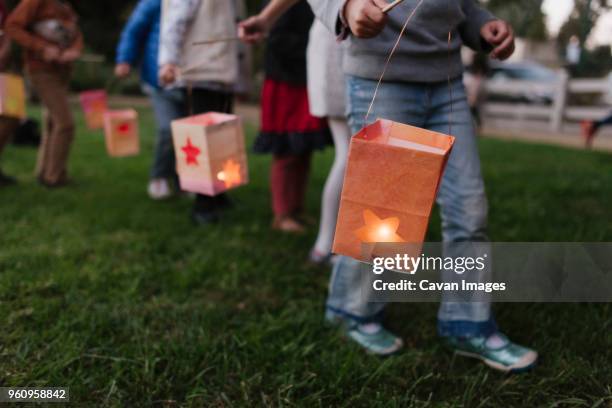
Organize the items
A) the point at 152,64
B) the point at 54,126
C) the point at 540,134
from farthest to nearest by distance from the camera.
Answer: the point at 540,134 → the point at 54,126 → the point at 152,64

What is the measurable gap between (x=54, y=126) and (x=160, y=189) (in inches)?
42.8

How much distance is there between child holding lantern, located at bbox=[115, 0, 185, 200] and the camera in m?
3.63

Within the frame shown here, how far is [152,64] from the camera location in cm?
371

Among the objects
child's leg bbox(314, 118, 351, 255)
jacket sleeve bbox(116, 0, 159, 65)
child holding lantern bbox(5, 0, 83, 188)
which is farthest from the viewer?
child holding lantern bbox(5, 0, 83, 188)

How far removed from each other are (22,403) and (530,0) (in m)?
2.99

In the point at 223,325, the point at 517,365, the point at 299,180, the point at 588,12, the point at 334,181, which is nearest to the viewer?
the point at 517,365

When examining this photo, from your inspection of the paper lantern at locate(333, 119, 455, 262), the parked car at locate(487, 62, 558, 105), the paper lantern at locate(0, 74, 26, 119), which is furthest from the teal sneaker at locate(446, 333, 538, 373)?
the parked car at locate(487, 62, 558, 105)

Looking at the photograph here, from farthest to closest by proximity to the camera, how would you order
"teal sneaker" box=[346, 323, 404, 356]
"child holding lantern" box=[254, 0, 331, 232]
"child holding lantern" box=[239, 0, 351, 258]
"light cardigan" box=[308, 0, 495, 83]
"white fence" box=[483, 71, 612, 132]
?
"white fence" box=[483, 71, 612, 132] < "child holding lantern" box=[254, 0, 331, 232] < "child holding lantern" box=[239, 0, 351, 258] < "teal sneaker" box=[346, 323, 404, 356] < "light cardigan" box=[308, 0, 495, 83]

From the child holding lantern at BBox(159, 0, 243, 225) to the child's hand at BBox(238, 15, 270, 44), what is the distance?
2.21ft

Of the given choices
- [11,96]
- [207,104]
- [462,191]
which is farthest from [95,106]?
[462,191]

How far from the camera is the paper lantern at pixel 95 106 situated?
169 inches

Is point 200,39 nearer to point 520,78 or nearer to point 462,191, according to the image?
point 462,191

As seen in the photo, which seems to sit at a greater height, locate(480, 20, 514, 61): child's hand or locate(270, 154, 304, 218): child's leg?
locate(480, 20, 514, 61): child's hand

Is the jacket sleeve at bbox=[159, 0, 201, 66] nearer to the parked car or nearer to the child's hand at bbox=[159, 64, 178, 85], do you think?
the child's hand at bbox=[159, 64, 178, 85]
